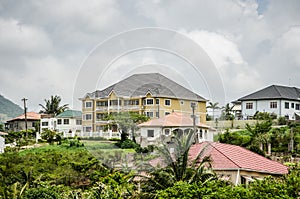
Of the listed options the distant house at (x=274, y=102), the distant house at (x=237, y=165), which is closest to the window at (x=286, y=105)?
the distant house at (x=274, y=102)

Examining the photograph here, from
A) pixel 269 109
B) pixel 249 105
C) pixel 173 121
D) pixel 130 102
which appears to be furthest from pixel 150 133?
pixel 249 105

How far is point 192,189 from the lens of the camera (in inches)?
291

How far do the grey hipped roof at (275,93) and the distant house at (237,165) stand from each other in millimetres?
20138

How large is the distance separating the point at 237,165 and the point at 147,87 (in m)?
4.83

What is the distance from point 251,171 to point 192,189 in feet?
14.3

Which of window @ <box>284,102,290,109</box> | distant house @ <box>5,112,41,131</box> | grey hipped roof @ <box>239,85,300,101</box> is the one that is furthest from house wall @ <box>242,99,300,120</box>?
distant house @ <box>5,112,41,131</box>

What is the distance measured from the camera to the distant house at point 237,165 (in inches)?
430

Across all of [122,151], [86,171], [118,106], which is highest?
[118,106]

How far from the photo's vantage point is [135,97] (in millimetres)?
7145

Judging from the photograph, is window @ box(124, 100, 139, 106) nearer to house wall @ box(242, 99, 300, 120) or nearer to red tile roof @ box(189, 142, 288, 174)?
red tile roof @ box(189, 142, 288, 174)

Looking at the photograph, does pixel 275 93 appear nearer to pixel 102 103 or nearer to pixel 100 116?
pixel 102 103

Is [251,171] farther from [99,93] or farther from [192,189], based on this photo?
[99,93]

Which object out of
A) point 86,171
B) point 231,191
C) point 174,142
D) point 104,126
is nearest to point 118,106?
point 104,126

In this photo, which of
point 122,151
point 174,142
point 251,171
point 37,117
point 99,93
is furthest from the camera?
point 37,117
